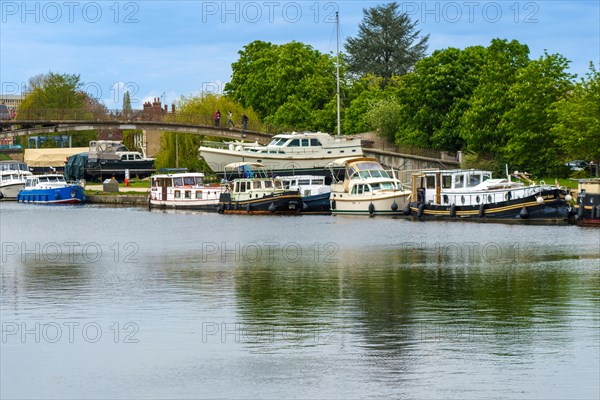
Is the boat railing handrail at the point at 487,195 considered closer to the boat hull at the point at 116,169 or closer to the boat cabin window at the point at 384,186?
the boat cabin window at the point at 384,186

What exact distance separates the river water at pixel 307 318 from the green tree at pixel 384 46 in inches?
3544

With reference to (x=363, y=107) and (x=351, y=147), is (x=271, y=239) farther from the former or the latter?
(x=363, y=107)

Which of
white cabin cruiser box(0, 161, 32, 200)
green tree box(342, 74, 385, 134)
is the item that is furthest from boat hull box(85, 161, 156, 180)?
green tree box(342, 74, 385, 134)

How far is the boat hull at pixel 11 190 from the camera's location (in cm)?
13138

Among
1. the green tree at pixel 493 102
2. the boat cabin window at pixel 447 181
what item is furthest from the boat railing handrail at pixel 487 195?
the green tree at pixel 493 102

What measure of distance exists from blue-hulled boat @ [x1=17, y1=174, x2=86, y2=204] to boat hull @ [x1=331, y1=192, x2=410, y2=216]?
39.0m

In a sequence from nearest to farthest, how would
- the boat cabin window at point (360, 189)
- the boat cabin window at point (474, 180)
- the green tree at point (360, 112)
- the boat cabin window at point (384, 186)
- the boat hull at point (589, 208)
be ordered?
the boat hull at point (589, 208) < the boat cabin window at point (474, 180) < the boat cabin window at point (360, 189) < the boat cabin window at point (384, 186) < the green tree at point (360, 112)

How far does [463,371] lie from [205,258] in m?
30.4

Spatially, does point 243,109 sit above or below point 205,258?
above

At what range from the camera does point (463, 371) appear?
2981 centimetres

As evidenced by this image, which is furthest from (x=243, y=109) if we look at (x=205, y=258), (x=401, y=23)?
(x=205, y=258)

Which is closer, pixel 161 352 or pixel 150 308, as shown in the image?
pixel 161 352

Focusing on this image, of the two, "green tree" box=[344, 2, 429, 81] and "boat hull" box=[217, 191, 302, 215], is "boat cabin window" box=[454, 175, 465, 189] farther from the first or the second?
"green tree" box=[344, 2, 429, 81]

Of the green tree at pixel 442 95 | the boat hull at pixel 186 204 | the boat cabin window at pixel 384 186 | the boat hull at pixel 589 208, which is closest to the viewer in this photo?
the boat hull at pixel 589 208
